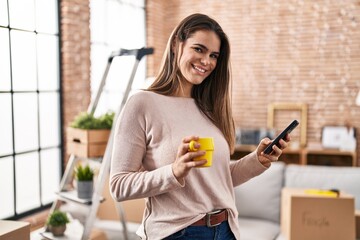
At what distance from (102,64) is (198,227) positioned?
3.80 meters

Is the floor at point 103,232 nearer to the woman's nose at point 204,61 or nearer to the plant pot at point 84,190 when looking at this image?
the plant pot at point 84,190

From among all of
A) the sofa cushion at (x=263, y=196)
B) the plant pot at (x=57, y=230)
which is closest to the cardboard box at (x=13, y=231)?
the plant pot at (x=57, y=230)

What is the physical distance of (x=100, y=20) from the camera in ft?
16.1

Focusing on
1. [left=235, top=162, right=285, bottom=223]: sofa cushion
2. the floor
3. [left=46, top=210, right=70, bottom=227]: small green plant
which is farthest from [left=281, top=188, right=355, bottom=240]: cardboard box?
[left=46, top=210, right=70, bottom=227]: small green plant

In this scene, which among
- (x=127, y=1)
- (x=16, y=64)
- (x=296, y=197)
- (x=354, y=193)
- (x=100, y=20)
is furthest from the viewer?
(x=127, y=1)

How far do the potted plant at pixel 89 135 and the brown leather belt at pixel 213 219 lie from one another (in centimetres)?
161

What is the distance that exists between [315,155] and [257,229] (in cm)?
296

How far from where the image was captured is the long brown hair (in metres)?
1.47

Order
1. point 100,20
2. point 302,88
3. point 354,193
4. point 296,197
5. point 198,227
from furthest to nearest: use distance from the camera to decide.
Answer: point 302,88 → point 100,20 → point 354,193 → point 296,197 → point 198,227

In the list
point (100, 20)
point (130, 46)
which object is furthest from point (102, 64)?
point (130, 46)

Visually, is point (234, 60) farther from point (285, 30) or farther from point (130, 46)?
point (130, 46)

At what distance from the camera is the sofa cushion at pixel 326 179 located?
10.4 ft

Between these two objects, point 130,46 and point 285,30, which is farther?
point 285,30

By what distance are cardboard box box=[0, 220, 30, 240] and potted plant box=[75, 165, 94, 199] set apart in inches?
32.8
